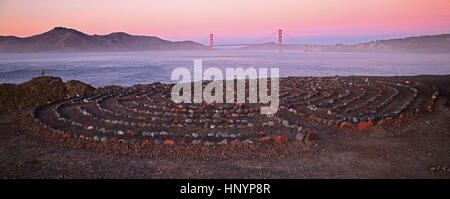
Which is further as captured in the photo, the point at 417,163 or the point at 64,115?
the point at 64,115

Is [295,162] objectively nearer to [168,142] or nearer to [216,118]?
[168,142]

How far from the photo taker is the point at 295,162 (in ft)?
20.3

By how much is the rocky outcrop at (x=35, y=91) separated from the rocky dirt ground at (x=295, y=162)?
7.01 m

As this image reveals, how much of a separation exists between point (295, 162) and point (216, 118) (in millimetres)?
3832

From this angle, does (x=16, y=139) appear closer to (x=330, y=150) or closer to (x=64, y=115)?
(x=64, y=115)

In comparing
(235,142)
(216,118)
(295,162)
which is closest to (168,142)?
(235,142)

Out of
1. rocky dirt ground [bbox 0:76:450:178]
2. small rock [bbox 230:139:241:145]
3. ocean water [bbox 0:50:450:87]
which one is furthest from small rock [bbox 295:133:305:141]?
ocean water [bbox 0:50:450:87]

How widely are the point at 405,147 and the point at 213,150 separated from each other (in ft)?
15.0

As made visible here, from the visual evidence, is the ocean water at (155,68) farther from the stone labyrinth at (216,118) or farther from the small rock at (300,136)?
the small rock at (300,136)

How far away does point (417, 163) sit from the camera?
584 centimetres

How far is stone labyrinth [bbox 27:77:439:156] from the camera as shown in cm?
765

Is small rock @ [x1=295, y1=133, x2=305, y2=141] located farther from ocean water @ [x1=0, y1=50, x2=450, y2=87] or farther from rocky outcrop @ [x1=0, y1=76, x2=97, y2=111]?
ocean water @ [x1=0, y1=50, x2=450, y2=87]
